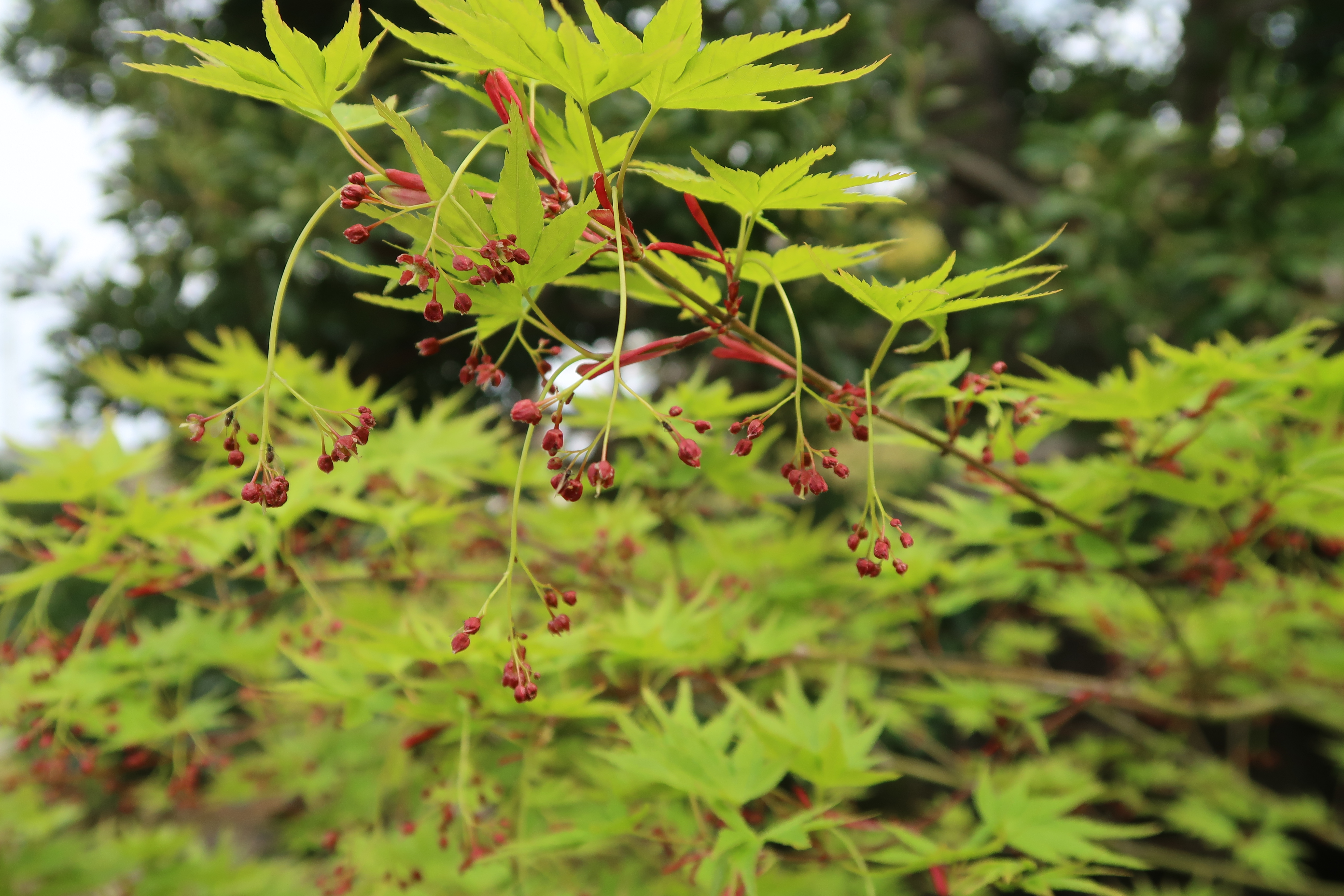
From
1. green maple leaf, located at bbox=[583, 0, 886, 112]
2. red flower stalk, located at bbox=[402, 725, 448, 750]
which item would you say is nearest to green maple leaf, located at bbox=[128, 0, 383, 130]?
green maple leaf, located at bbox=[583, 0, 886, 112]

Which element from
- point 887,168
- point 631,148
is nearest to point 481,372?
point 631,148

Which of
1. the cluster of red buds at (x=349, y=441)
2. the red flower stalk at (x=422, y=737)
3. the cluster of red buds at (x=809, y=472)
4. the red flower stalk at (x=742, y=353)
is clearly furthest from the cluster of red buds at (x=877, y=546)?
the red flower stalk at (x=422, y=737)

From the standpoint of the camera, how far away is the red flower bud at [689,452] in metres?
0.54

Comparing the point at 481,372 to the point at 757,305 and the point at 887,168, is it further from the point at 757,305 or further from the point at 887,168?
the point at 887,168

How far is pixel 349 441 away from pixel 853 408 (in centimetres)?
42

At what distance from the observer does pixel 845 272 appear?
59cm

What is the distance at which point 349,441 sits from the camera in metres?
0.59

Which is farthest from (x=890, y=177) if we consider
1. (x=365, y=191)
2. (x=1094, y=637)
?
(x=1094, y=637)

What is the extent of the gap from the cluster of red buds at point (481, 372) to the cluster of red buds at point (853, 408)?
→ 0.29m

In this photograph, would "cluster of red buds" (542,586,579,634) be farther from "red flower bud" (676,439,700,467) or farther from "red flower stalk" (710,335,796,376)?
"red flower stalk" (710,335,796,376)

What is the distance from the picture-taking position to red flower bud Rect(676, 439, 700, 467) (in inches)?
21.1

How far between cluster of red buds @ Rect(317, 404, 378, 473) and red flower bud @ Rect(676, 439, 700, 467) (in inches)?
9.0

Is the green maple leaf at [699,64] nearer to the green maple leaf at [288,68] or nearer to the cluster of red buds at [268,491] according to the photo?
the green maple leaf at [288,68]

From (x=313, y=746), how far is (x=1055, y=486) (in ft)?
7.34
